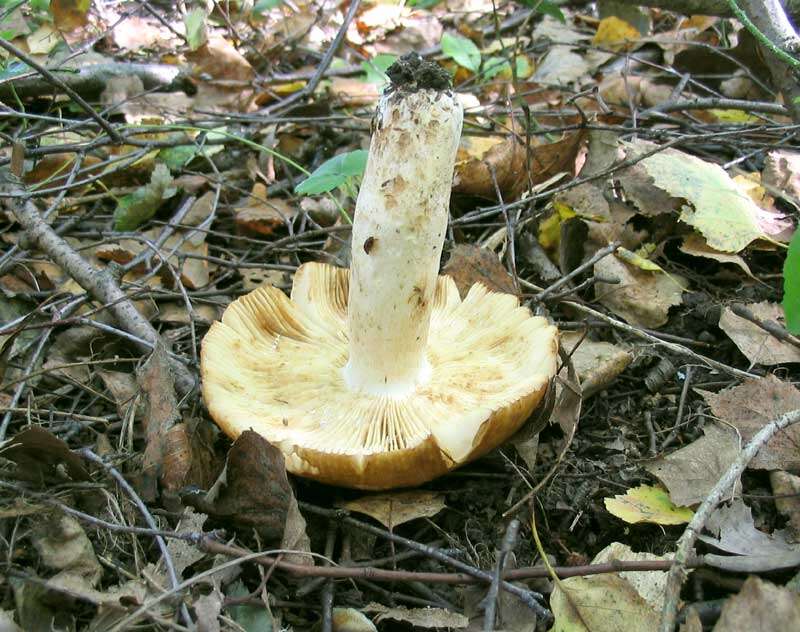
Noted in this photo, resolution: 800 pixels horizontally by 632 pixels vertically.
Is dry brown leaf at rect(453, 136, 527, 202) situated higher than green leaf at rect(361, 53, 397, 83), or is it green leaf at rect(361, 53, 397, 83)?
green leaf at rect(361, 53, 397, 83)

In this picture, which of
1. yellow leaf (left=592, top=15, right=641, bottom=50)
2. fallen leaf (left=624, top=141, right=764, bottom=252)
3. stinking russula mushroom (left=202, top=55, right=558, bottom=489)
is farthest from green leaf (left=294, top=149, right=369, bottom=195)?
yellow leaf (left=592, top=15, right=641, bottom=50)

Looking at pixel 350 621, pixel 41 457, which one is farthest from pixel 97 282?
pixel 350 621

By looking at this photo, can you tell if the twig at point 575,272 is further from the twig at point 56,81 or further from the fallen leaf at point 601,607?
the twig at point 56,81

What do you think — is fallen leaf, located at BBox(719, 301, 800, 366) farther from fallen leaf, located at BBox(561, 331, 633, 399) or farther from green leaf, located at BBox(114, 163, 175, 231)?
green leaf, located at BBox(114, 163, 175, 231)

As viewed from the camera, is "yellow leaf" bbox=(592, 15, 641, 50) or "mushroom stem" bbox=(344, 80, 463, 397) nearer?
"mushroom stem" bbox=(344, 80, 463, 397)

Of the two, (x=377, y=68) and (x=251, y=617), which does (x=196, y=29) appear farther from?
(x=251, y=617)

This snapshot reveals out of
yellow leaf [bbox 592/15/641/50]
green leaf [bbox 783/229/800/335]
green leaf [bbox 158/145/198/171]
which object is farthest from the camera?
yellow leaf [bbox 592/15/641/50]
